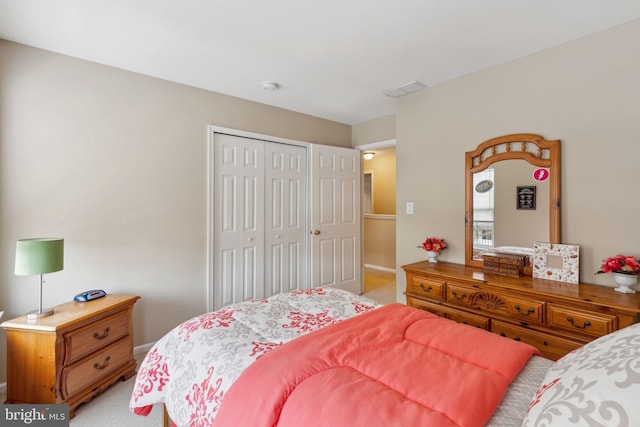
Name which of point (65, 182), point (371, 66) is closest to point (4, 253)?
point (65, 182)

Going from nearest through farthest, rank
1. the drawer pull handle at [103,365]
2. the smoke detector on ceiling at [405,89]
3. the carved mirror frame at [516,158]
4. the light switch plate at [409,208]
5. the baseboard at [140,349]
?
the drawer pull handle at [103,365] < the carved mirror frame at [516,158] < the baseboard at [140,349] < the smoke detector on ceiling at [405,89] < the light switch plate at [409,208]

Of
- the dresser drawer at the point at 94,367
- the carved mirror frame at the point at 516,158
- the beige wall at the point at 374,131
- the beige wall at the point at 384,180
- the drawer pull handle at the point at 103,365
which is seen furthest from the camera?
the beige wall at the point at 384,180

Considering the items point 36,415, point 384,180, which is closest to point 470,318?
Answer: point 36,415

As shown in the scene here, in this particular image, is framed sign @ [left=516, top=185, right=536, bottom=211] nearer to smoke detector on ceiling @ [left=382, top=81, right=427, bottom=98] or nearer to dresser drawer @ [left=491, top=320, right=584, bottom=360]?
dresser drawer @ [left=491, top=320, right=584, bottom=360]

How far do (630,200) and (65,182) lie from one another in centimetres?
397

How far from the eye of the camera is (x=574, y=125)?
6.86 feet

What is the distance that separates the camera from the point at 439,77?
8.83ft

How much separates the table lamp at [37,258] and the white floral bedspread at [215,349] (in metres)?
0.96

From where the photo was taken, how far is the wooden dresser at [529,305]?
1.71 meters

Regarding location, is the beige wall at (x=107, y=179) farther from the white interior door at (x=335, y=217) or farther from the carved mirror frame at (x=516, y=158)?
the carved mirror frame at (x=516, y=158)

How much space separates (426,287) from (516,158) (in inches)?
49.8

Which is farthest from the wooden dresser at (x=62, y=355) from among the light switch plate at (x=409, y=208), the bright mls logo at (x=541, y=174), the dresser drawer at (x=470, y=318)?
the bright mls logo at (x=541, y=174)

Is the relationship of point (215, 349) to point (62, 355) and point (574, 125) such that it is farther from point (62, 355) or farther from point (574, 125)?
point (574, 125)

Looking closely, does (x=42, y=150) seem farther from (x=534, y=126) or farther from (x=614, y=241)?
(x=614, y=241)
